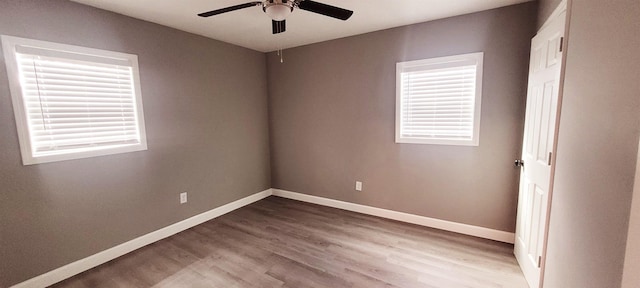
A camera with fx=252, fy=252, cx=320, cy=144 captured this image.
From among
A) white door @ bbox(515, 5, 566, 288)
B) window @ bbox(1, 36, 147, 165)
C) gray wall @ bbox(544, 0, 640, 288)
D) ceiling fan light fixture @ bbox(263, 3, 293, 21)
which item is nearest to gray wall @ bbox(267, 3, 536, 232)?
white door @ bbox(515, 5, 566, 288)

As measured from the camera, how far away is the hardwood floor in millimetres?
2080

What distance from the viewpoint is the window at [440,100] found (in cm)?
260

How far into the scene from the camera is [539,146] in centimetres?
186

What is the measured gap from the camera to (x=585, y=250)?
3.73 feet

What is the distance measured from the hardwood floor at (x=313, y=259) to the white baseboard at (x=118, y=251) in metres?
0.07

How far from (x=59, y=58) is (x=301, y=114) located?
8.41ft

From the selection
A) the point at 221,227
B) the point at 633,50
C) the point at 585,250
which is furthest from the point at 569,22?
the point at 221,227

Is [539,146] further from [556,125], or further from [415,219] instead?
[415,219]

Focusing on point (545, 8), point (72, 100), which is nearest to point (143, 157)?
point (72, 100)

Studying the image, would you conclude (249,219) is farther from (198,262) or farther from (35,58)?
(35,58)

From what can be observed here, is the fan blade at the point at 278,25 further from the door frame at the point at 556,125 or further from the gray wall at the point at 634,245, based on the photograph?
the gray wall at the point at 634,245

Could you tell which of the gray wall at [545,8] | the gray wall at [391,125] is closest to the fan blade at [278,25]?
the gray wall at [391,125]

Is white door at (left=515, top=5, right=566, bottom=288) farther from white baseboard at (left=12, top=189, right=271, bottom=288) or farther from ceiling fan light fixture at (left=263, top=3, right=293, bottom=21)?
white baseboard at (left=12, top=189, right=271, bottom=288)

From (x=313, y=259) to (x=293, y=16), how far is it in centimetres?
239
